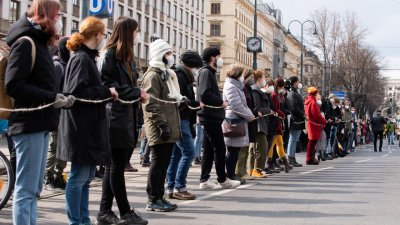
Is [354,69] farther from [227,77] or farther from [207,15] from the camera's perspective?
[227,77]

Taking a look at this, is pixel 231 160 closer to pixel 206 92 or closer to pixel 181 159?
pixel 206 92

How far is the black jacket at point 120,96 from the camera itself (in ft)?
20.8

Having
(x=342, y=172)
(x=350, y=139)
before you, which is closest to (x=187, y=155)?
(x=342, y=172)

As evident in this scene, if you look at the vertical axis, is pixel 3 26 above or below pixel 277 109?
above

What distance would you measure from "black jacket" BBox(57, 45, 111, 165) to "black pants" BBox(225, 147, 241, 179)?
522 centimetres

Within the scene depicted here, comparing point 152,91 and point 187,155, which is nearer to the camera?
point 152,91

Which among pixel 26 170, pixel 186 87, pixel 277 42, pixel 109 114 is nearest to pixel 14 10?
pixel 186 87

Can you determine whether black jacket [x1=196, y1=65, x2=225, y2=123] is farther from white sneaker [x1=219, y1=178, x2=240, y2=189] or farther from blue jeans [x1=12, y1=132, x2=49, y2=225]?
blue jeans [x1=12, y1=132, x2=49, y2=225]

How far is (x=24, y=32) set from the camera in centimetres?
479

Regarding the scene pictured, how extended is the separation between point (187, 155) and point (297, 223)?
7.43 feet

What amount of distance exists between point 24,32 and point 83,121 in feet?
3.55

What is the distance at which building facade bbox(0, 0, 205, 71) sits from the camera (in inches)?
1781

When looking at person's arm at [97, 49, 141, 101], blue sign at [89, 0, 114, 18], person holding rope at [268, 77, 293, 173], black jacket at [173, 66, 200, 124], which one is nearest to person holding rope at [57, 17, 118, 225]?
person's arm at [97, 49, 141, 101]

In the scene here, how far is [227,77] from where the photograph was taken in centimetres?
1081
